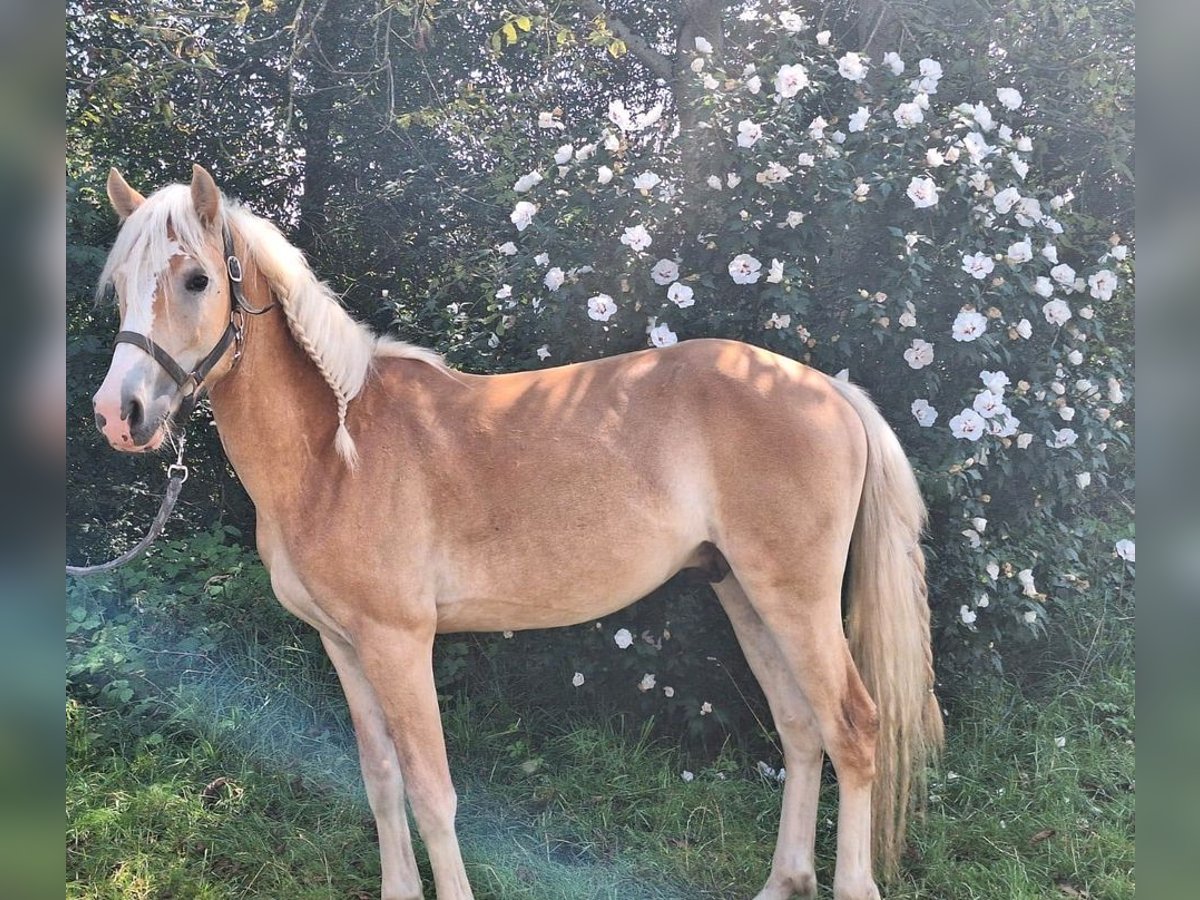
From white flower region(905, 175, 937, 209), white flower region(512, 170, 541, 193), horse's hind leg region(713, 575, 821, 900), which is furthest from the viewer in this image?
white flower region(512, 170, 541, 193)

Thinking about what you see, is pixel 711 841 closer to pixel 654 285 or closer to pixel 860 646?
pixel 860 646

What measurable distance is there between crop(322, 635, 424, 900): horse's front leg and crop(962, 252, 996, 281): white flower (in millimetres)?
2508

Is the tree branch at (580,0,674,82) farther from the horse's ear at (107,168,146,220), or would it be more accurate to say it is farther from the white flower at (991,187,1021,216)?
the horse's ear at (107,168,146,220)

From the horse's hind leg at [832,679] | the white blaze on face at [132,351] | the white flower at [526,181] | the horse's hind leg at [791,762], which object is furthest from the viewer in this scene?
the white flower at [526,181]

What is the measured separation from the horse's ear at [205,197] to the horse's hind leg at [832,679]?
176cm

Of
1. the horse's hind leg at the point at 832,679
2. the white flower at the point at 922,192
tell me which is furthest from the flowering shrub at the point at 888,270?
the horse's hind leg at the point at 832,679

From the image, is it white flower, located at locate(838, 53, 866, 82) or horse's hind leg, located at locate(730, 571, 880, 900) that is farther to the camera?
white flower, located at locate(838, 53, 866, 82)

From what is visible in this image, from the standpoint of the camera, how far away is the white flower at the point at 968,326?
3.26 meters

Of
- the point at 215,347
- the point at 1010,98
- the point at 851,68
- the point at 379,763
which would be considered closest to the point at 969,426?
the point at 1010,98

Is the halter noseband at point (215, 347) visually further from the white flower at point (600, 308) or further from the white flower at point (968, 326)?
the white flower at point (968, 326)

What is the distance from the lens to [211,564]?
4.09 meters

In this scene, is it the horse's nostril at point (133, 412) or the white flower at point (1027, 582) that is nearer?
the horse's nostril at point (133, 412)

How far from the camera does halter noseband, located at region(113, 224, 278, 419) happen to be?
7.53 ft

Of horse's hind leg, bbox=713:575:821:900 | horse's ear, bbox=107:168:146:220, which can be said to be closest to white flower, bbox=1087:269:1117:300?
horse's hind leg, bbox=713:575:821:900
